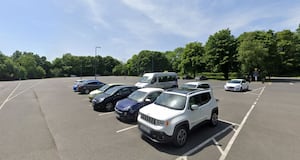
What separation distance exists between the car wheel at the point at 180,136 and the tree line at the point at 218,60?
3759 cm

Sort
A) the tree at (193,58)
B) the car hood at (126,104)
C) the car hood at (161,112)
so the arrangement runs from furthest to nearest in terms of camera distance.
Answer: the tree at (193,58), the car hood at (126,104), the car hood at (161,112)

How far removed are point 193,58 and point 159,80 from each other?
3959cm

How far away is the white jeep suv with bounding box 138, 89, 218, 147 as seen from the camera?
18.3 feet

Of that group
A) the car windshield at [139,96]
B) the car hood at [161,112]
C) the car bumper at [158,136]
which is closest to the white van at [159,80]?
the car windshield at [139,96]

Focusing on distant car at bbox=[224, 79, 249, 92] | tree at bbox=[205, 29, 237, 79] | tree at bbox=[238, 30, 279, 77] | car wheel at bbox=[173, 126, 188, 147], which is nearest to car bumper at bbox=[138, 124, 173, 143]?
car wheel at bbox=[173, 126, 188, 147]

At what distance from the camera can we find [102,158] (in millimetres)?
4992

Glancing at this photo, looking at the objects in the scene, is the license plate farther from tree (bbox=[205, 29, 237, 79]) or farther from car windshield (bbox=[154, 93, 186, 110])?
tree (bbox=[205, 29, 237, 79])

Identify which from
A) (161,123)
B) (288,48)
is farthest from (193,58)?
(161,123)

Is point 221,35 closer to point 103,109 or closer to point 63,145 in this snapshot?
point 103,109

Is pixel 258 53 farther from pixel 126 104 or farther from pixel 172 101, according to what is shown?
pixel 172 101

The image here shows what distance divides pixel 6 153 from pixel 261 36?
50280mm

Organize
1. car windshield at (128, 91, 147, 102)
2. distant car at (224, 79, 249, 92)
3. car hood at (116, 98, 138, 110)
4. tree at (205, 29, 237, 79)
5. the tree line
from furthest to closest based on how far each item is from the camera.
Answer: tree at (205, 29, 237, 79) < the tree line < distant car at (224, 79, 249, 92) < car windshield at (128, 91, 147, 102) < car hood at (116, 98, 138, 110)

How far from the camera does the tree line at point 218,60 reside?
39.4m

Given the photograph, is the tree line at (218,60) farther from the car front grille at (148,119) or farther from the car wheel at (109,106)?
the car front grille at (148,119)
